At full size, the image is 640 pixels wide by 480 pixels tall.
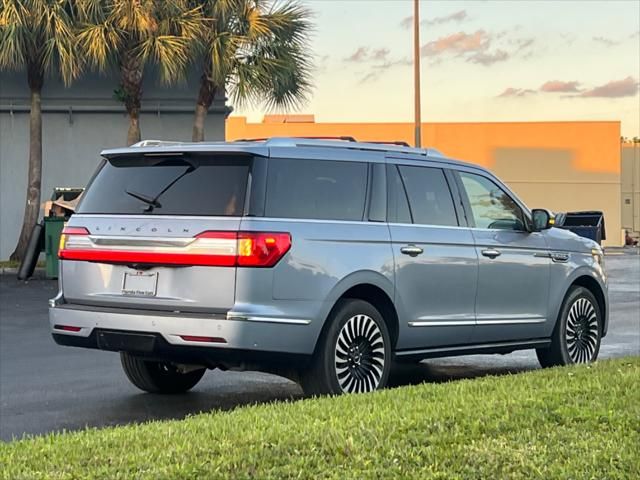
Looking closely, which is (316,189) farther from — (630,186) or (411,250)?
(630,186)

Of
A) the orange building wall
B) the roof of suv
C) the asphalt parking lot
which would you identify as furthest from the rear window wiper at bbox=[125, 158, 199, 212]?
the orange building wall

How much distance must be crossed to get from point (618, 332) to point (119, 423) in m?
8.03

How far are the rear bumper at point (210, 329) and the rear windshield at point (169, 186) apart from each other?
75 centimetres

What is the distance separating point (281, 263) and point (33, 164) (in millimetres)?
19194

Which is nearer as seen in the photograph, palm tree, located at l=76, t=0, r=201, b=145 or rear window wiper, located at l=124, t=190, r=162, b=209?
rear window wiper, located at l=124, t=190, r=162, b=209

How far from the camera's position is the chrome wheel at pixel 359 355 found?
7.58m

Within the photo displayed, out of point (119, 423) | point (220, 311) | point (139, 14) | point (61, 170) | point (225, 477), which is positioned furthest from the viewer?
point (61, 170)

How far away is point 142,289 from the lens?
729cm

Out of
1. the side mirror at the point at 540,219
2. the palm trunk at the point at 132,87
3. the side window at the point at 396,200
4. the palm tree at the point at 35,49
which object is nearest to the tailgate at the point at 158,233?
the side window at the point at 396,200

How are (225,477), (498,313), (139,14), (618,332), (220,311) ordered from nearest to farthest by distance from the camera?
(225,477) < (220,311) < (498,313) < (618,332) < (139,14)

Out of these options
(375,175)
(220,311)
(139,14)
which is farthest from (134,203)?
(139,14)

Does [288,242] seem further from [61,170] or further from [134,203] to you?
[61,170]

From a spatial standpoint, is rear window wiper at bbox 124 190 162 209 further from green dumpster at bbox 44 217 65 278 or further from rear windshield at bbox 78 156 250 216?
green dumpster at bbox 44 217 65 278

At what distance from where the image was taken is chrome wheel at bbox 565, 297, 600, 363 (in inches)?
388
